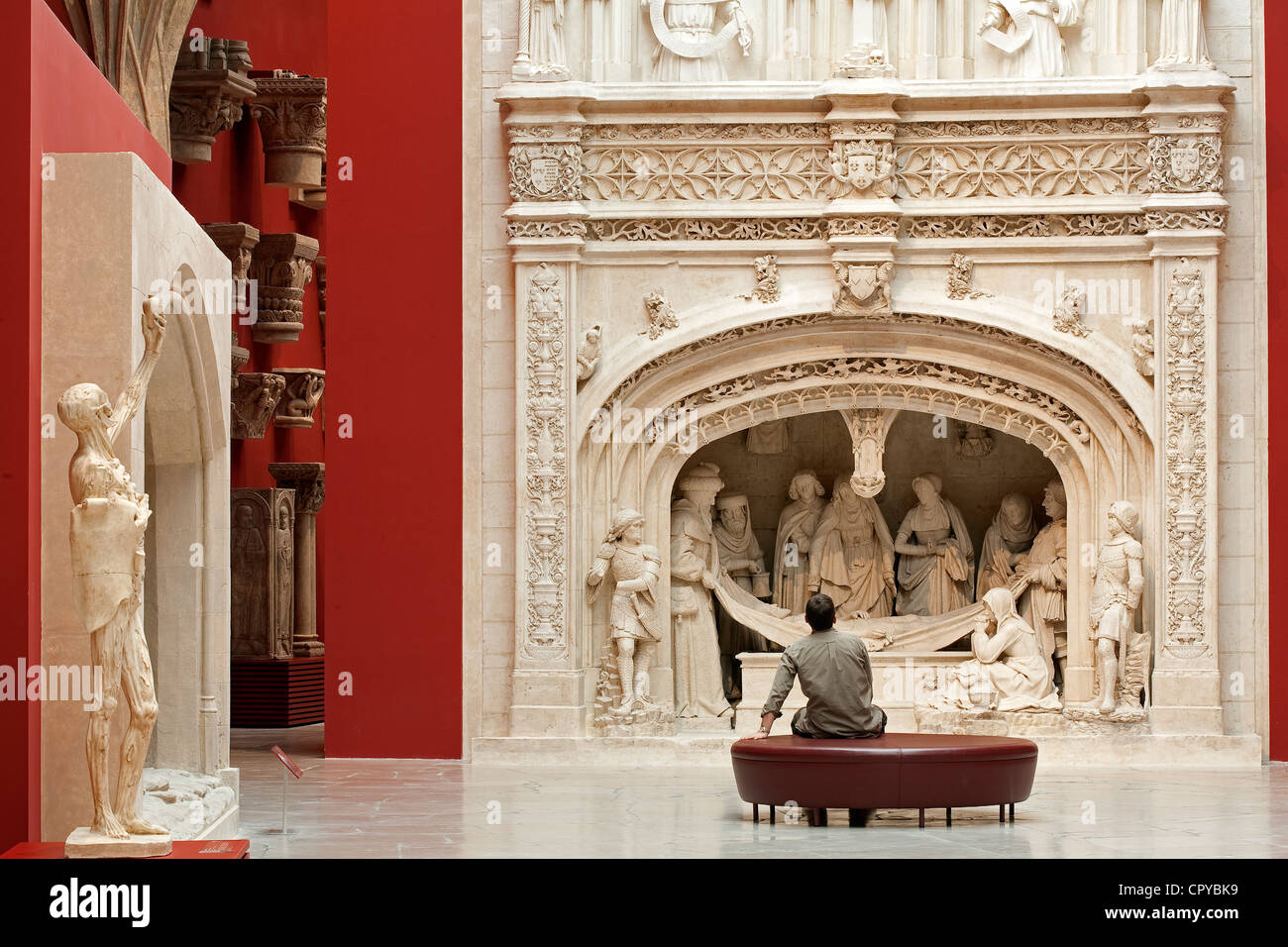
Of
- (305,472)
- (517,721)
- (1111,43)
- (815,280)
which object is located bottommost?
(517,721)

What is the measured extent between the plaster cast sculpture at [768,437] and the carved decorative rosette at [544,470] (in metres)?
2.13

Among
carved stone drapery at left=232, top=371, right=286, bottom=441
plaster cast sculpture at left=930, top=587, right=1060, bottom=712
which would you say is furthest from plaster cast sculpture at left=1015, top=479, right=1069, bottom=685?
carved stone drapery at left=232, top=371, right=286, bottom=441

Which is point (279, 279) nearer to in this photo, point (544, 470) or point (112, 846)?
point (544, 470)

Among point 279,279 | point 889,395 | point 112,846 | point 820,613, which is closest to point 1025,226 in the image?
point 889,395

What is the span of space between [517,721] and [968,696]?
3.32 metres

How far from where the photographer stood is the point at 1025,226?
1426cm

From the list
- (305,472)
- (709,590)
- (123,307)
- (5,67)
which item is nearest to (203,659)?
(123,307)

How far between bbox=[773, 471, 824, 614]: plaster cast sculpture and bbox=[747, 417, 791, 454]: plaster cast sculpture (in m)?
0.40

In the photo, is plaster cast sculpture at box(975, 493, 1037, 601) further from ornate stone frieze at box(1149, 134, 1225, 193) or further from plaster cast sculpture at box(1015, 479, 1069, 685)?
ornate stone frieze at box(1149, 134, 1225, 193)

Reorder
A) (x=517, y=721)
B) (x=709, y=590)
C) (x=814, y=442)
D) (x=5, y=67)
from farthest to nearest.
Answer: (x=814, y=442) → (x=709, y=590) → (x=517, y=721) → (x=5, y=67)

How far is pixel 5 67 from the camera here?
8.01 meters

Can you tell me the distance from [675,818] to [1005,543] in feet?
18.0

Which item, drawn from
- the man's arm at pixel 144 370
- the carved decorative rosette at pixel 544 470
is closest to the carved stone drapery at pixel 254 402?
the carved decorative rosette at pixel 544 470

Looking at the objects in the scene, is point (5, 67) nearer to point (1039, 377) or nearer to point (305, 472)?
point (1039, 377)
